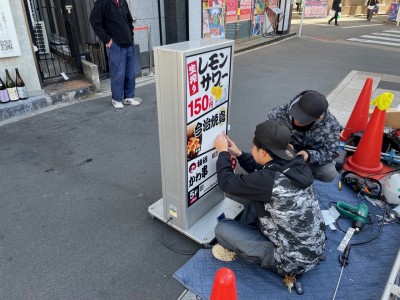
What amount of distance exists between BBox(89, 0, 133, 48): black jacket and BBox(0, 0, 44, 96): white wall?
3.40 feet

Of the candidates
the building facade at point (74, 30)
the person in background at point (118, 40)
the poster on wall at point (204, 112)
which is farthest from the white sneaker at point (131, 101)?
the poster on wall at point (204, 112)

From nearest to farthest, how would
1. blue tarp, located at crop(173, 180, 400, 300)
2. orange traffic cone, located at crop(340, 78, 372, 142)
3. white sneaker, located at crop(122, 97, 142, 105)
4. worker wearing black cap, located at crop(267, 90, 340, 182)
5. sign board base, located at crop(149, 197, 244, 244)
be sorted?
blue tarp, located at crop(173, 180, 400, 300), sign board base, located at crop(149, 197, 244, 244), worker wearing black cap, located at crop(267, 90, 340, 182), orange traffic cone, located at crop(340, 78, 372, 142), white sneaker, located at crop(122, 97, 142, 105)

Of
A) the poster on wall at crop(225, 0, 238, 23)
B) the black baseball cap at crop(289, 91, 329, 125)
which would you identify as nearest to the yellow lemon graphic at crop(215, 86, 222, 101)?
the black baseball cap at crop(289, 91, 329, 125)

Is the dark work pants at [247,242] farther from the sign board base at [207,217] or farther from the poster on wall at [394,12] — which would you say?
the poster on wall at [394,12]

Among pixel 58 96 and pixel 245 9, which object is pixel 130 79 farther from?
pixel 245 9

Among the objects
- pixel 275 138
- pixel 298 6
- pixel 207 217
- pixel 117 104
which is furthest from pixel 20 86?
pixel 298 6

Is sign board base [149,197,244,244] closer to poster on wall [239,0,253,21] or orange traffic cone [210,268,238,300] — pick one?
orange traffic cone [210,268,238,300]

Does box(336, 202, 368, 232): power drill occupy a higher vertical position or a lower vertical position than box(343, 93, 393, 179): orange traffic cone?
lower

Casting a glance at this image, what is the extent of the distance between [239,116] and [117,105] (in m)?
2.14

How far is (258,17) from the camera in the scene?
1216cm

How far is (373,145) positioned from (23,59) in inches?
206

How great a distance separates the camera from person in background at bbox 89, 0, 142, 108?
4.83m

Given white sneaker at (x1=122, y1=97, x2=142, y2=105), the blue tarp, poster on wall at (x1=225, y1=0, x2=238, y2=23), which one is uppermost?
poster on wall at (x1=225, y1=0, x2=238, y2=23)

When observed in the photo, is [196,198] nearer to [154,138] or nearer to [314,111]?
[314,111]
